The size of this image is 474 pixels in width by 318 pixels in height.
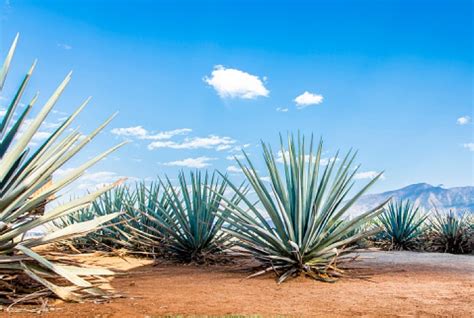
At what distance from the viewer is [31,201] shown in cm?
408

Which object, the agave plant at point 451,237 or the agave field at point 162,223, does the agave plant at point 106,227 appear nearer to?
the agave field at point 162,223

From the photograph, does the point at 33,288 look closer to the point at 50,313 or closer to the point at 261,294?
the point at 50,313

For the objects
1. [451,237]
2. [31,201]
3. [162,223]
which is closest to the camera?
[31,201]

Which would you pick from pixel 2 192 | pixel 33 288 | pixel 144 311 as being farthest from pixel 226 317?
pixel 2 192

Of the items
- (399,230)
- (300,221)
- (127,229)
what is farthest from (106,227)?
(399,230)

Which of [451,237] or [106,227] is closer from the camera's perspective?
[106,227]

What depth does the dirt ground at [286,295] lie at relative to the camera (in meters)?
3.58

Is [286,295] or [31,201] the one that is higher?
[31,201]

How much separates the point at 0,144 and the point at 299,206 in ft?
10.4

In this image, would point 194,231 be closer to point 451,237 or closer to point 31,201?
point 31,201

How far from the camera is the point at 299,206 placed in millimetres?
5652

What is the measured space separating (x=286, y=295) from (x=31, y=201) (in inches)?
92.3

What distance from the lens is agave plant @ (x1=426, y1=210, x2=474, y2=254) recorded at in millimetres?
11672

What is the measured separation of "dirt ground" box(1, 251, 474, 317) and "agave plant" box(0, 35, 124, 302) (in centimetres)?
39
